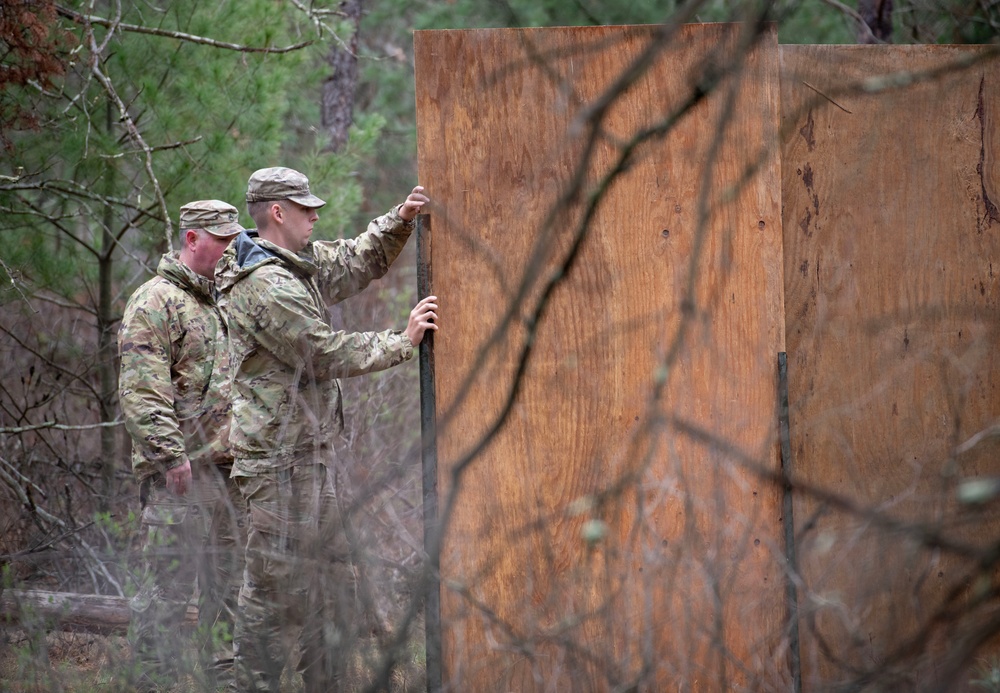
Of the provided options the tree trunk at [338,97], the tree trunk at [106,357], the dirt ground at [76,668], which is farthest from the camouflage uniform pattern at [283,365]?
the tree trunk at [338,97]

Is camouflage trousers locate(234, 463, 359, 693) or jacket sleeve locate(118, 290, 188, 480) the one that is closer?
camouflage trousers locate(234, 463, 359, 693)

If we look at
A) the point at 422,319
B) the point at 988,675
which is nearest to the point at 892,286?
the point at 988,675

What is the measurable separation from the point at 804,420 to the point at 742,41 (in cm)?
242

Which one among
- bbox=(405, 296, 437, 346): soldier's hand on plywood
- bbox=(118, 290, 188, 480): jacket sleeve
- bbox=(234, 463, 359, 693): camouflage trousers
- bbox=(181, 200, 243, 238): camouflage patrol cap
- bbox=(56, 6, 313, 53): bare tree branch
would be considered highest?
bbox=(56, 6, 313, 53): bare tree branch

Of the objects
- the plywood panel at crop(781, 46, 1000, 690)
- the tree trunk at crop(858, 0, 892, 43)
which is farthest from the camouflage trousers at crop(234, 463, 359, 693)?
the tree trunk at crop(858, 0, 892, 43)

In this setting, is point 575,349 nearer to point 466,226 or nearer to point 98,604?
point 466,226

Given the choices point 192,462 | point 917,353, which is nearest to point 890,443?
point 917,353

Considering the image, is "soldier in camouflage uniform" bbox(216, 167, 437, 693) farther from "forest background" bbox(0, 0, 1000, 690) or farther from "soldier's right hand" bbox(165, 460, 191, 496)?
"forest background" bbox(0, 0, 1000, 690)

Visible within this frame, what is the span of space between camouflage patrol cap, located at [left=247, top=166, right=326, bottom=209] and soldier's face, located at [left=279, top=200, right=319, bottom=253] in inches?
1.0

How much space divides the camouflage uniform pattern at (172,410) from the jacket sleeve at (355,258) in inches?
34.5

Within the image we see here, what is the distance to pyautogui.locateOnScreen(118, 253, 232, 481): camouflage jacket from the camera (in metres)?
4.55

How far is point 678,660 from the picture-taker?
3195 mm

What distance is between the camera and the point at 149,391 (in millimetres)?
4590

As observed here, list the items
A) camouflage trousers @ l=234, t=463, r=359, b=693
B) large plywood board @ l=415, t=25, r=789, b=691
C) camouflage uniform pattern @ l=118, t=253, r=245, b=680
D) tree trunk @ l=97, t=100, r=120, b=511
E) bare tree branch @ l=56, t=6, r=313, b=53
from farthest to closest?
tree trunk @ l=97, t=100, r=120, b=511 → bare tree branch @ l=56, t=6, r=313, b=53 → camouflage uniform pattern @ l=118, t=253, r=245, b=680 → large plywood board @ l=415, t=25, r=789, b=691 → camouflage trousers @ l=234, t=463, r=359, b=693
